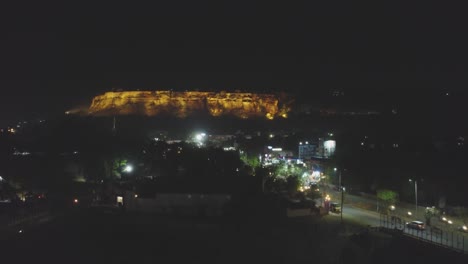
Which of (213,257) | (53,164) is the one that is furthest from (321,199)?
(53,164)

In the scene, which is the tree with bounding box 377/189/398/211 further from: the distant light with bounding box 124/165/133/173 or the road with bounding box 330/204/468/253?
the distant light with bounding box 124/165/133/173

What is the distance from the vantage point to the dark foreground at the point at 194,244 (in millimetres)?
9055

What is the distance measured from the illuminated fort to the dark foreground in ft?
133

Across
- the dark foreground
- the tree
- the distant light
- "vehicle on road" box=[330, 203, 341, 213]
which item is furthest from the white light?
the tree

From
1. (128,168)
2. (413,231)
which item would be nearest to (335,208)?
(413,231)

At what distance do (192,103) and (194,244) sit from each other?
44.6 meters

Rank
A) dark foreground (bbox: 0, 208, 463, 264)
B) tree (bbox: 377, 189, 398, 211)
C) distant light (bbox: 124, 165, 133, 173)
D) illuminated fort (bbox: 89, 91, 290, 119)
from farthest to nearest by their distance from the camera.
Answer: illuminated fort (bbox: 89, 91, 290, 119)
distant light (bbox: 124, 165, 133, 173)
tree (bbox: 377, 189, 398, 211)
dark foreground (bbox: 0, 208, 463, 264)

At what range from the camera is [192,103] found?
53969 millimetres

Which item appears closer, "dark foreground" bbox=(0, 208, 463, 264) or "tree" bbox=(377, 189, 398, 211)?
"dark foreground" bbox=(0, 208, 463, 264)

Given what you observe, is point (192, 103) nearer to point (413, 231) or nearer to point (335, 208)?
Result: point (335, 208)

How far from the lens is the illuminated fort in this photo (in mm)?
52250

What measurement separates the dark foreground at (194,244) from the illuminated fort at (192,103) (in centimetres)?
4060

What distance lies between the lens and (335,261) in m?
8.98

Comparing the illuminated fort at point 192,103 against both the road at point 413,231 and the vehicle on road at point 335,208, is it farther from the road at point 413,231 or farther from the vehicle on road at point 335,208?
the road at point 413,231
